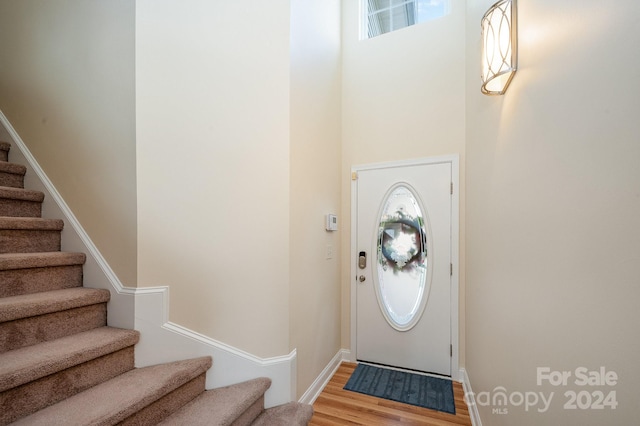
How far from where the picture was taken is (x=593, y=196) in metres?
0.69

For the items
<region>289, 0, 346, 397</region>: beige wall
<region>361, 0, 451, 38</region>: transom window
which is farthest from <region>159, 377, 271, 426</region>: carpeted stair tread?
<region>361, 0, 451, 38</region>: transom window

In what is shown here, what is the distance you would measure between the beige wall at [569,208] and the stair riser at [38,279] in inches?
96.8

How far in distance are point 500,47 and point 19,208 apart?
3.03 metres

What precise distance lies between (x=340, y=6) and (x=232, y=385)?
3729mm

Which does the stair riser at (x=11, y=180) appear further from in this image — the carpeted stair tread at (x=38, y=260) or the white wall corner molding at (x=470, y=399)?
the white wall corner molding at (x=470, y=399)

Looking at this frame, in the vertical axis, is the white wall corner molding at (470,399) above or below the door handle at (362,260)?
below

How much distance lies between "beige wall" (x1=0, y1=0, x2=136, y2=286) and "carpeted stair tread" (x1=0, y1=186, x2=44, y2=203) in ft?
0.49

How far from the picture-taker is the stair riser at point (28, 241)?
1.60 meters

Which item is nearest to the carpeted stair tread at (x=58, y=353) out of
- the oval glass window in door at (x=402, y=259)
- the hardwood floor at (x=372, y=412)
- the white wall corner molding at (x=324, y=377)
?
the white wall corner molding at (x=324, y=377)

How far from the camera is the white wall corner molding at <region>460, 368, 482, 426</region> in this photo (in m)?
1.85

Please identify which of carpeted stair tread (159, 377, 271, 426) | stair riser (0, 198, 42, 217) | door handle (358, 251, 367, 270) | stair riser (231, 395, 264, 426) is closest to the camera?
carpeted stair tread (159, 377, 271, 426)

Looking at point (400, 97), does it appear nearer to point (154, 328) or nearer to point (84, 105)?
point (84, 105)

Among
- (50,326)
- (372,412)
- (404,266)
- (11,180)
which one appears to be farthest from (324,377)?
(11,180)

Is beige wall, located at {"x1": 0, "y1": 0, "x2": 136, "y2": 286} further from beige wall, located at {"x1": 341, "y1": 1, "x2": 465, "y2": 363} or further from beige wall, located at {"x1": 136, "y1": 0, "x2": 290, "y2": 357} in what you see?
beige wall, located at {"x1": 341, "y1": 1, "x2": 465, "y2": 363}
